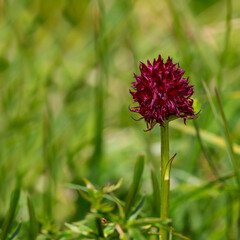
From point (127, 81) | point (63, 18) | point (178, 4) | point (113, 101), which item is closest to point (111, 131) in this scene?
point (113, 101)

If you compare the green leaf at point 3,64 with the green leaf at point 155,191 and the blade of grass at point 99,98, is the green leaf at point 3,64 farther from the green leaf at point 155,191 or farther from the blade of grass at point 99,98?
the green leaf at point 155,191

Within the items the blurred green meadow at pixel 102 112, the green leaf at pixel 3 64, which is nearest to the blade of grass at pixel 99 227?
the blurred green meadow at pixel 102 112

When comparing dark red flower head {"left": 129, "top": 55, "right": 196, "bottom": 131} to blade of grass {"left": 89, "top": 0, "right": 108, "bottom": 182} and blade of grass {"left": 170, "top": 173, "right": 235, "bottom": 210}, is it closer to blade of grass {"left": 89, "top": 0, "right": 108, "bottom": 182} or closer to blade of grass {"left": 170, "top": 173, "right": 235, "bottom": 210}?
blade of grass {"left": 170, "top": 173, "right": 235, "bottom": 210}

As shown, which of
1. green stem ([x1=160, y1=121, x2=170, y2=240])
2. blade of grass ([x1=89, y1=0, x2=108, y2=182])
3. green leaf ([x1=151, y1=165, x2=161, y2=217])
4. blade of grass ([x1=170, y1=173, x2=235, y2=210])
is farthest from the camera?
blade of grass ([x1=89, y1=0, x2=108, y2=182])

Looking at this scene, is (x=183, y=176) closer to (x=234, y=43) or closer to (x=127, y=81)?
(x=127, y=81)

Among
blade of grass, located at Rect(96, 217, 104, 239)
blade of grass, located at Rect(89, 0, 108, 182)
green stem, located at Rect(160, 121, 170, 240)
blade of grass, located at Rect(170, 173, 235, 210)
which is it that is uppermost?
blade of grass, located at Rect(89, 0, 108, 182)

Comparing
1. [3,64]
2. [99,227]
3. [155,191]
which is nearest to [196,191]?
[155,191]

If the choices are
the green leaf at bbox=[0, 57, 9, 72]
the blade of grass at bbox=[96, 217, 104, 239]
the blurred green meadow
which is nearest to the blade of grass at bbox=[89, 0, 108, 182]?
the blurred green meadow
